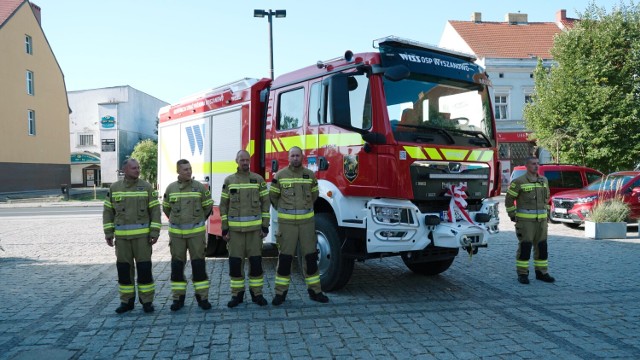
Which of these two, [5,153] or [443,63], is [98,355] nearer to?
[443,63]

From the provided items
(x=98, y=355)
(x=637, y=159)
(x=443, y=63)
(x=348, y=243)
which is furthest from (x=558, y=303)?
(x=637, y=159)

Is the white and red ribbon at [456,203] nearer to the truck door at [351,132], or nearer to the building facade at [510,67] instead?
the truck door at [351,132]

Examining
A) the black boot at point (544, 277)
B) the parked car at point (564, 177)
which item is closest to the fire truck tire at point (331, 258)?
the black boot at point (544, 277)

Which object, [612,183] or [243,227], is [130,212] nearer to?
[243,227]

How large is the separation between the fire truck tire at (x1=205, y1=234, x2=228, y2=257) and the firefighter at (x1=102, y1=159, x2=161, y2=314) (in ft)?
10.0

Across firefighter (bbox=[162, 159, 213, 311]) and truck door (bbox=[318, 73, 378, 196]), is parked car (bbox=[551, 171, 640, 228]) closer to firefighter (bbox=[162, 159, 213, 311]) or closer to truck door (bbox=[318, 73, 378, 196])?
truck door (bbox=[318, 73, 378, 196])

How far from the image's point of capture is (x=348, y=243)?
6.29 meters

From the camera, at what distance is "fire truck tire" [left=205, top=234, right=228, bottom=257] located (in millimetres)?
9078

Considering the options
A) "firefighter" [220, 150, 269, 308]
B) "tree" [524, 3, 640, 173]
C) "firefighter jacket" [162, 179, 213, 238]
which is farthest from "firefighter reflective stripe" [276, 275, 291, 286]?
"tree" [524, 3, 640, 173]

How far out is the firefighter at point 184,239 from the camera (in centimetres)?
595

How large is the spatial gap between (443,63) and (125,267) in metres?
4.65

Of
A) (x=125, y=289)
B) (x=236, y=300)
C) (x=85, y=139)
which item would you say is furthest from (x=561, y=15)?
(x=85, y=139)

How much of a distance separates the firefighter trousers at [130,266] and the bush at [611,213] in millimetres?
10066

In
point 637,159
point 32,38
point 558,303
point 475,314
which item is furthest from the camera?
point 32,38
